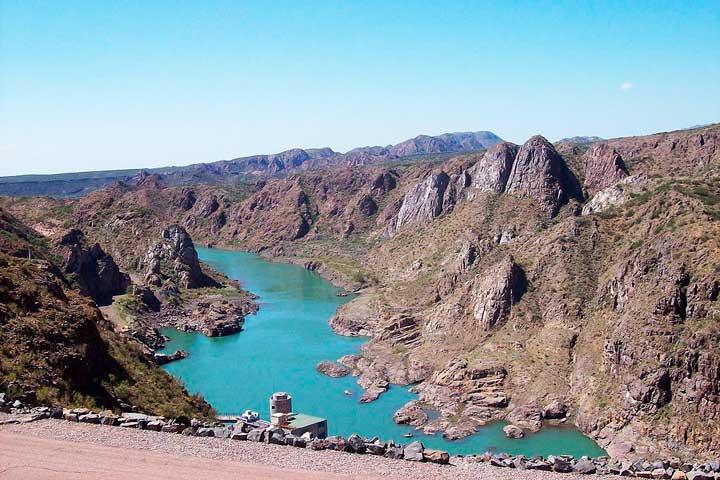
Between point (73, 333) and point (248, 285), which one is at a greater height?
point (73, 333)

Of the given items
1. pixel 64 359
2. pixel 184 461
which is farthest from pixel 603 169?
pixel 184 461

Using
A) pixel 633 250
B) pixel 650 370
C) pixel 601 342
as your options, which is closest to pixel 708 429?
pixel 650 370

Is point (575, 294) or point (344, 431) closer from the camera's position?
point (344, 431)

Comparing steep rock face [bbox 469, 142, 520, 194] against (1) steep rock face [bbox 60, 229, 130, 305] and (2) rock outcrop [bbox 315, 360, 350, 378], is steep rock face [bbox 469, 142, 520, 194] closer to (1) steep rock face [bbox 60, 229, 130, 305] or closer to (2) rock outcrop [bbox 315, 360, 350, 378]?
(2) rock outcrop [bbox 315, 360, 350, 378]

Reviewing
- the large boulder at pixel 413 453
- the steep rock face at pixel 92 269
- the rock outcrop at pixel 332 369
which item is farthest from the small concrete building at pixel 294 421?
the steep rock face at pixel 92 269

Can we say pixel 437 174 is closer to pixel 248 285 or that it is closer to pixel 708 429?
pixel 248 285
